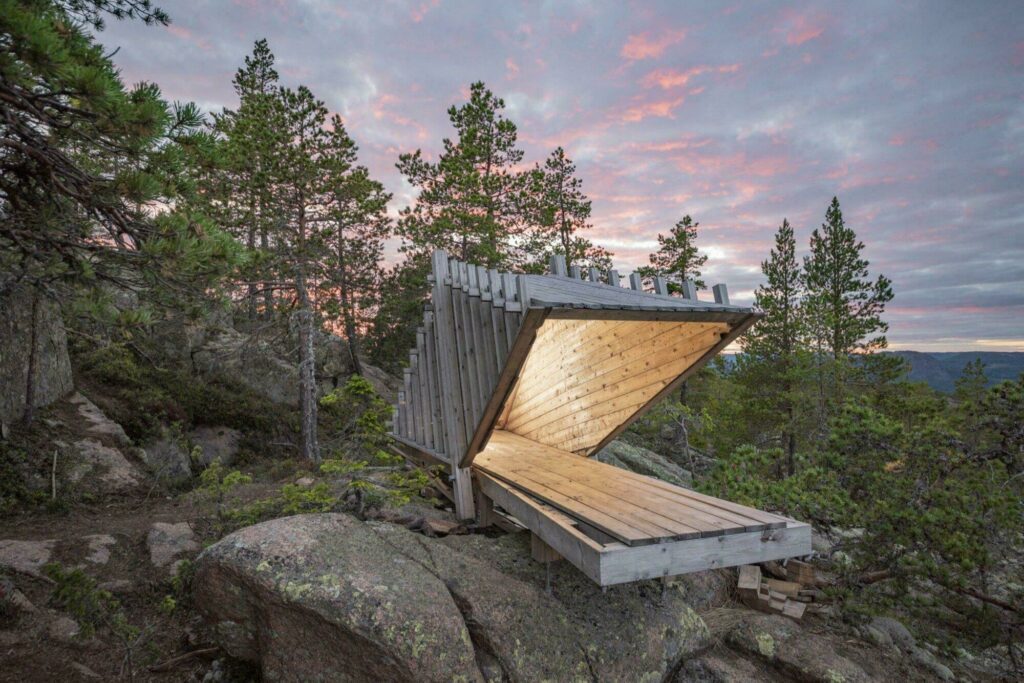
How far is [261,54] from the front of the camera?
65.1 feet

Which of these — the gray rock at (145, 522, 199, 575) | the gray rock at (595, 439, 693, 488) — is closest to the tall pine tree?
the gray rock at (595, 439, 693, 488)

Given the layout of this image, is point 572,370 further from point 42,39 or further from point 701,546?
point 42,39

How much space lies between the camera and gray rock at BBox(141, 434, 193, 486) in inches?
324

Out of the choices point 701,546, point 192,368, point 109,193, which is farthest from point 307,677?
point 192,368

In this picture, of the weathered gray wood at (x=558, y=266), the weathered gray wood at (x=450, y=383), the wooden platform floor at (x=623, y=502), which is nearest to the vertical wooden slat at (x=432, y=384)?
the weathered gray wood at (x=450, y=383)

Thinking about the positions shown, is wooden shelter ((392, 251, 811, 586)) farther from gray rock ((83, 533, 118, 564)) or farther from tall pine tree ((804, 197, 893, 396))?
tall pine tree ((804, 197, 893, 396))

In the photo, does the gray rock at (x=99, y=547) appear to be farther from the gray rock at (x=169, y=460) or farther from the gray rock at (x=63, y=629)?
the gray rock at (x=169, y=460)

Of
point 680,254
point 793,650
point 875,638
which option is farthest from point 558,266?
point 680,254

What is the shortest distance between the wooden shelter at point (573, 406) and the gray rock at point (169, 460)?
4.62m

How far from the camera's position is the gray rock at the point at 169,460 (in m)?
8.22

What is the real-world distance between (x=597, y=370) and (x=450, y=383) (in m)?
1.92

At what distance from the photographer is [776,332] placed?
2009 cm

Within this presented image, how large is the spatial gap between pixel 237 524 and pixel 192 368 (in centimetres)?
1175

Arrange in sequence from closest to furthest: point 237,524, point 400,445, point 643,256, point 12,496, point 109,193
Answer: point 109,193 → point 237,524 → point 12,496 → point 400,445 → point 643,256
